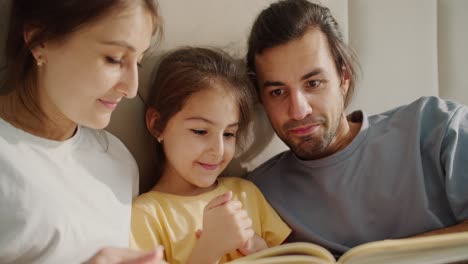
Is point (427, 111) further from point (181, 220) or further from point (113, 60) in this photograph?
point (113, 60)

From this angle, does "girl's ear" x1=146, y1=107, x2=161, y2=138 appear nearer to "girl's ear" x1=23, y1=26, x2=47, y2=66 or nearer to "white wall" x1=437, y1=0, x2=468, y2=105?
"girl's ear" x1=23, y1=26, x2=47, y2=66

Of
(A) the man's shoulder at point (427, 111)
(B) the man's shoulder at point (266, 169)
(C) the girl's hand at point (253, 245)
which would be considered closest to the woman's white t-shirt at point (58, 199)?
(C) the girl's hand at point (253, 245)

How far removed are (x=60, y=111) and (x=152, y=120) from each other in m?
0.23

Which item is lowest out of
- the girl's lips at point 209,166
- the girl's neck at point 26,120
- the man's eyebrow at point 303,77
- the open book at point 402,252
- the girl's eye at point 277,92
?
the open book at point 402,252

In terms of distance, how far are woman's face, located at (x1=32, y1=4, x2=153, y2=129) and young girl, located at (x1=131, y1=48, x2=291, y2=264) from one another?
0.61ft

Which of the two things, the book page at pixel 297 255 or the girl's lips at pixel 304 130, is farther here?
the girl's lips at pixel 304 130

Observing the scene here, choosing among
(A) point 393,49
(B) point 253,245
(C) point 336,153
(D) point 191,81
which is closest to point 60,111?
(D) point 191,81

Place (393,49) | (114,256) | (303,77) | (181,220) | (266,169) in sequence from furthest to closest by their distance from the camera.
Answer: (393,49)
(266,169)
(303,77)
(181,220)
(114,256)

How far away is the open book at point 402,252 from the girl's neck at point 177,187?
275 mm

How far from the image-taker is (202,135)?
0.96 metres

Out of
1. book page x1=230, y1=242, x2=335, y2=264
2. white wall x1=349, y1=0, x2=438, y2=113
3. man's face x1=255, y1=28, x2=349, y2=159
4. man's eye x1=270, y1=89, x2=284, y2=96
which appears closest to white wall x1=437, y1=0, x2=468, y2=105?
white wall x1=349, y1=0, x2=438, y2=113

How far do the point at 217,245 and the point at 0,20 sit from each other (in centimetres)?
56

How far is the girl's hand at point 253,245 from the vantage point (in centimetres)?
91

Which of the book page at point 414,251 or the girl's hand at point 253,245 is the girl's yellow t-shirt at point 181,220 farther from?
the book page at point 414,251
